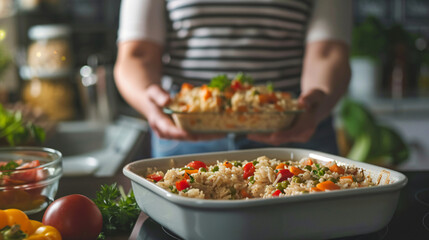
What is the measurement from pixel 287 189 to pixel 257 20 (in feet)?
3.75

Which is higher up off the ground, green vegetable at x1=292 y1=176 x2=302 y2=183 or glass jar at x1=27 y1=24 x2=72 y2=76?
glass jar at x1=27 y1=24 x2=72 y2=76

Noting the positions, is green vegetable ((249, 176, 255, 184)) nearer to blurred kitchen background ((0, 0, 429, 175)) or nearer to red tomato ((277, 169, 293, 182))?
red tomato ((277, 169, 293, 182))

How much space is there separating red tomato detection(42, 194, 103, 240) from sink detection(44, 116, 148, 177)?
129cm

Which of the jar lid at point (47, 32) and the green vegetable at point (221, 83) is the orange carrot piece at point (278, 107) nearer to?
the green vegetable at point (221, 83)

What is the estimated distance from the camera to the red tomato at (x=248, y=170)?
964mm

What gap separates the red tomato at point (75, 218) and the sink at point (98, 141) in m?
1.29

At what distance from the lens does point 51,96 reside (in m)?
2.91

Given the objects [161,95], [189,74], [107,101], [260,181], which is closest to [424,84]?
[107,101]

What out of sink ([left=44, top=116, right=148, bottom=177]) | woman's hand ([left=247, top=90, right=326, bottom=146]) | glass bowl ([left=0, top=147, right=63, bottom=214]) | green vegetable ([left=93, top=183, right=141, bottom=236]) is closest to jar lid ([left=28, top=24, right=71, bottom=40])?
sink ([left=44, top=116, right=148, bottom=177])

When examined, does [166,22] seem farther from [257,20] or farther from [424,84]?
[424,84]

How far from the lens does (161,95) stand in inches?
64.4

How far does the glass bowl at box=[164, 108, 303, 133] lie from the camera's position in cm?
149

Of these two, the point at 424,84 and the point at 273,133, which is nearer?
the point at 273,133

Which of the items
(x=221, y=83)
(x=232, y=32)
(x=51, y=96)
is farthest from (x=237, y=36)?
(x=51, y=96)
